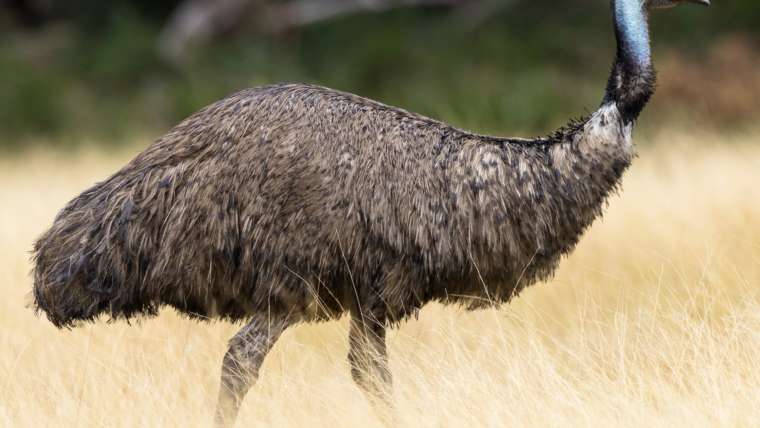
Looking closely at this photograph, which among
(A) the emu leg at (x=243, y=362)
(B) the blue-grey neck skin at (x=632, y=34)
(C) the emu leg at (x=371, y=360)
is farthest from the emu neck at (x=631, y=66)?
(A) the emu leg at (x=243, y=362)

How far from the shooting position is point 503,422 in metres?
4.05

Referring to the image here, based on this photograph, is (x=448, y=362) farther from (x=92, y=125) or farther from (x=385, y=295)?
(x=92, y=125)

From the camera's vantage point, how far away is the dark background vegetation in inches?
504

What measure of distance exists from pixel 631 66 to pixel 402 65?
420 inches

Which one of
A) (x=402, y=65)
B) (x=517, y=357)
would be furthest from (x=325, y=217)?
(x=402, y=65)

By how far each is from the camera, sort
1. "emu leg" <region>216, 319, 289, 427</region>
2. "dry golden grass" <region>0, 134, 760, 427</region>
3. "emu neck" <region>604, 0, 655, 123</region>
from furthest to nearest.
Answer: "emu neck" <region>604, 0, 655, 123</region>, "emu leg" <region>216, 319, 289, 427</region>, "dry golden grass" <region>0, 134, 760, 427</region>

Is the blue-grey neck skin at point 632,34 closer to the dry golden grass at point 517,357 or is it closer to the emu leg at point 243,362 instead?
the dry golden grass at point 517,357

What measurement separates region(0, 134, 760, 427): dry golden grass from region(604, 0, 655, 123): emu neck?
83 cm

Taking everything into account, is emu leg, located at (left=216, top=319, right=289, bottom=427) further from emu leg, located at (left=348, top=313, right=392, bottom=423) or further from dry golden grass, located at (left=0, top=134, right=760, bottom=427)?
emu leg, located at (left=348, top=313, right=392, bottom=423)

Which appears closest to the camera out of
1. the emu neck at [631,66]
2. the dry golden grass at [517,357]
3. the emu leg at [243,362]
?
the dry golden grass at [517,357]

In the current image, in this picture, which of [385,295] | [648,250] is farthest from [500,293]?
[648,250]

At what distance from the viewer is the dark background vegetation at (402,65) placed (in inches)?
504

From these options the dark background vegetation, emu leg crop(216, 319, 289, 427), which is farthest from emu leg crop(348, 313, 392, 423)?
the dark background vegetation

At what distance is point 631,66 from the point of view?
4461 mm
